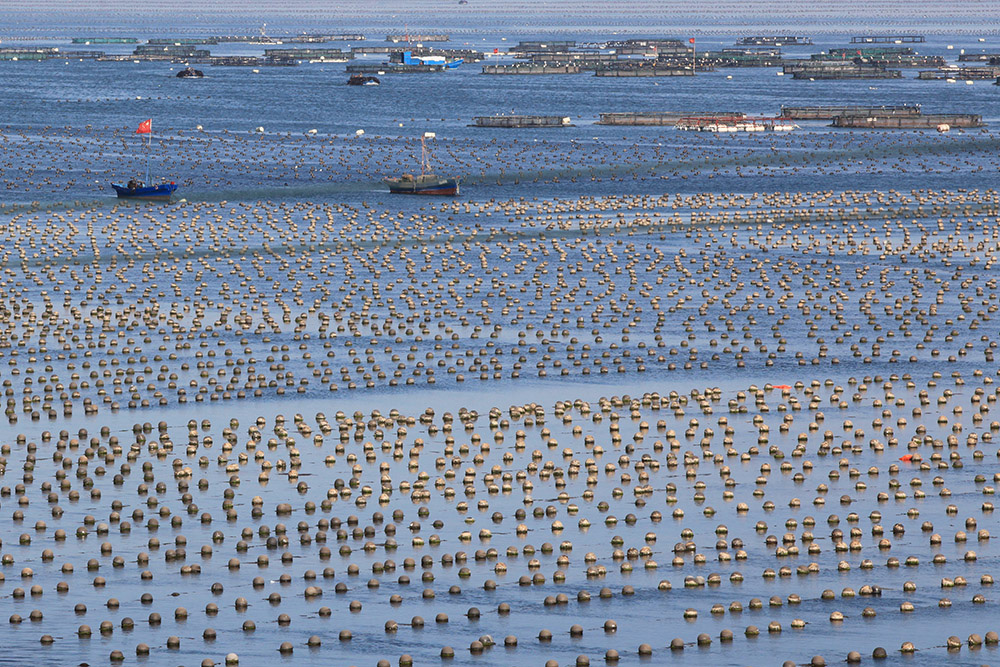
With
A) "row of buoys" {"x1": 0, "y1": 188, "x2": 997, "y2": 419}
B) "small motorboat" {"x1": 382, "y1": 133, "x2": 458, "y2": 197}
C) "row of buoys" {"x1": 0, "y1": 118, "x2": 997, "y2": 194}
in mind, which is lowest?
"row of buoys" {"x1": 0, "y1": 118, "x2": 997, "y2": 194}

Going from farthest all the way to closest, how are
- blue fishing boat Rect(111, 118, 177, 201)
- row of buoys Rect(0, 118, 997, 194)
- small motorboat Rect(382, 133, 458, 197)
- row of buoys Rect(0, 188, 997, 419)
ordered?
row of buoys Rect(0, 118, 997, 194) → small motorboat Rect(382, 133, 458, 197) → blue fishing boat Rect(111, 118, 177, 201) → row of buoys Rect(0, 188, 997, 419)

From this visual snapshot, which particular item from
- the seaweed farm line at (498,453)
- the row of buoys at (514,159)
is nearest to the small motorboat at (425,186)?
the row of buoys at (514,159)

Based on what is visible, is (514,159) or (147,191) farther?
(514,159)

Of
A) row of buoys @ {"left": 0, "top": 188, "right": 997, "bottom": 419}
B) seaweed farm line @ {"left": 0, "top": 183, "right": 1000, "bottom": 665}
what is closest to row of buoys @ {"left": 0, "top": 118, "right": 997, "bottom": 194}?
row of buoys @ {"left": 0, "top": 188, "right": 997, "bottom": 419}

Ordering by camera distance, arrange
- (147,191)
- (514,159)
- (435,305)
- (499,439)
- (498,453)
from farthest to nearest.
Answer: (514,159), (147,191), (435,305), (499,439), (498,453)

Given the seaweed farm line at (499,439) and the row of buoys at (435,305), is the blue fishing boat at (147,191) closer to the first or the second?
the seaweed farm line at (499,439)

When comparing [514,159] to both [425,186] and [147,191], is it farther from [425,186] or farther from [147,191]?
[147,191]

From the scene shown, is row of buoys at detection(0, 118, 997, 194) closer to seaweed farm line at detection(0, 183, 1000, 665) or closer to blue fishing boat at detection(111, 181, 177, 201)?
blue fishing boat at detection(111, 181, 177, 201)

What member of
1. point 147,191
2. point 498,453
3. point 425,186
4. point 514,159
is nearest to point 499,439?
point 498,453

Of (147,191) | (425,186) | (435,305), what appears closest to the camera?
(435,305)
